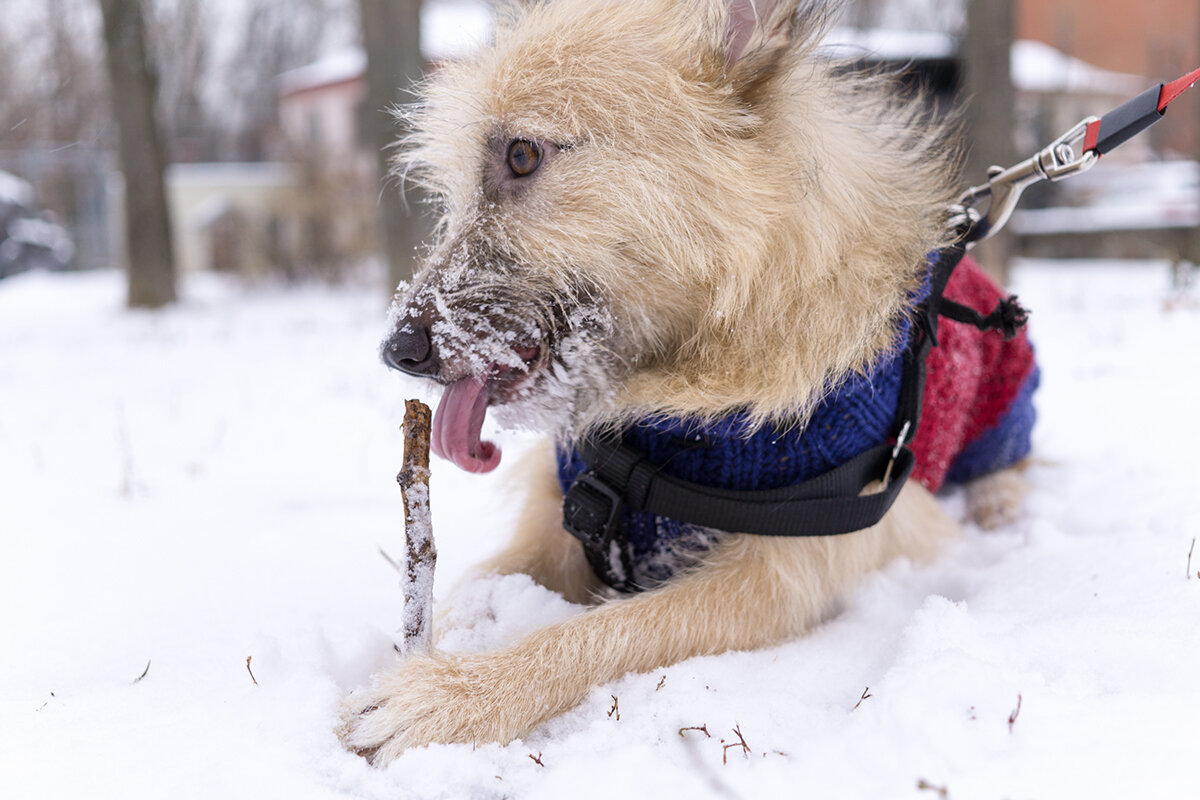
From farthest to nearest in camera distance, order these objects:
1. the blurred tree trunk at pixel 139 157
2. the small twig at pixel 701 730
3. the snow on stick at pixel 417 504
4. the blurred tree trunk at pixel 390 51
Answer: the blurred tree trunk at pixel 139 157 → the blurred tree trunk at pixel 390 51 → the snow on stick at pixel 417 504 → the small twig at pixel 701 730

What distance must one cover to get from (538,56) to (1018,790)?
1.56 meters

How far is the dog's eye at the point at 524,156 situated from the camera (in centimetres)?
176

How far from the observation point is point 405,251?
8.16 m

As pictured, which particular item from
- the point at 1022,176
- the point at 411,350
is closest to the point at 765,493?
the point at 411,350

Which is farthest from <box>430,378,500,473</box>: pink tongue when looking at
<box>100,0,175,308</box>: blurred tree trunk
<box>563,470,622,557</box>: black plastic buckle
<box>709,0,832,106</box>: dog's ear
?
<box>100,0,175,308</box>: blurred tree trunk

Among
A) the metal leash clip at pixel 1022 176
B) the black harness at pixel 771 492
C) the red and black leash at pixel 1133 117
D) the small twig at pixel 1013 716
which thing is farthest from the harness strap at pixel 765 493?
the small twig at pixel 1013 716

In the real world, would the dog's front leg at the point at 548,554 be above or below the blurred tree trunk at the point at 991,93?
below

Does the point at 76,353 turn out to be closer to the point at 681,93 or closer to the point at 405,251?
the point at 405,251

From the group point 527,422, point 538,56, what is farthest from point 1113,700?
point 538,56

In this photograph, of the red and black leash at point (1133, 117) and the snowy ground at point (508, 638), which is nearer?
the snowy ground at point (508, 638)

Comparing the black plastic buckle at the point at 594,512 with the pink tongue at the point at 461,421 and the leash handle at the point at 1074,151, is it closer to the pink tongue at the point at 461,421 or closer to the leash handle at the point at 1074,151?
the pink tongue at the point at 461,421

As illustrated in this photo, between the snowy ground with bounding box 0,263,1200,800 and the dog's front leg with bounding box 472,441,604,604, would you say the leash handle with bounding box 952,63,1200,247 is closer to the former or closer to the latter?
the snowy ground with bounding box 0,263,1200,800

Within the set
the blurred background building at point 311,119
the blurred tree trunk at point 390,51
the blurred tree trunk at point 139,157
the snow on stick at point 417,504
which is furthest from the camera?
the blurred background building at point 311,119

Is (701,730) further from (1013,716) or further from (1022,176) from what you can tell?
(1022,176)
